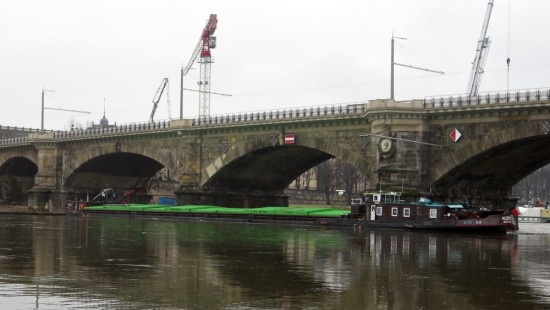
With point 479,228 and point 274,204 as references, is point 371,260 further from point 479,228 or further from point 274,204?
point 274,204

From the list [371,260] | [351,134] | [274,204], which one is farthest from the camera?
[274,204]

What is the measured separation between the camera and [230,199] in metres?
90.2

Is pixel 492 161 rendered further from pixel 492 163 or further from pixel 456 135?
pixel 456 135

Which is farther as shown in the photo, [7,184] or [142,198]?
[7,184]

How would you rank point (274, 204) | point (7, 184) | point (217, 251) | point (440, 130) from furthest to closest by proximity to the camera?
point (7, 184), point (274, 204), point (440, 130), point (217, 251)

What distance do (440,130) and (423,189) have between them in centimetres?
539

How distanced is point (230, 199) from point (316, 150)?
14283 mm

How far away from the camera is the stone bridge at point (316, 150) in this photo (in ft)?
206

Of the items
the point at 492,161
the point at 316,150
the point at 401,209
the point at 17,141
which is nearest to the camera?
the point at 401,209

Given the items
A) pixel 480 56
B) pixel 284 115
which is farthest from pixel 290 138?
pixel 480 56

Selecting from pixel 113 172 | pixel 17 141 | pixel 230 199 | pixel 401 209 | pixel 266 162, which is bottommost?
pixel 401 209

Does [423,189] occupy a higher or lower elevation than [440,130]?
lower

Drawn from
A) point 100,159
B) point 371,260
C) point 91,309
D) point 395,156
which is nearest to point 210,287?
point 91,309

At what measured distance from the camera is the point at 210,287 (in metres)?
22.5
